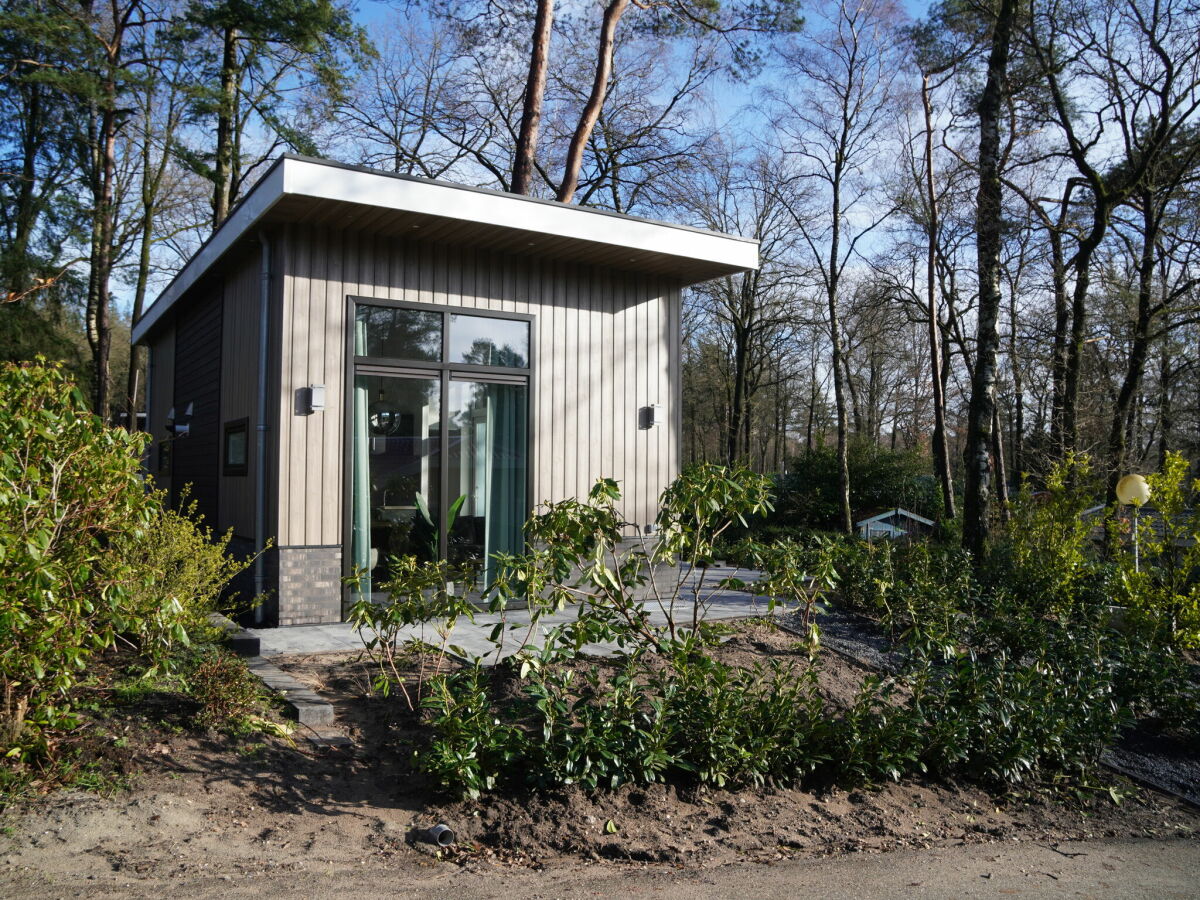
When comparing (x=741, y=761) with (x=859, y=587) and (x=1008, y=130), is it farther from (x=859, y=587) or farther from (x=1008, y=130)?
(x=1008, y=130)

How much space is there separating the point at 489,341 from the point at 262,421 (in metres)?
2.05

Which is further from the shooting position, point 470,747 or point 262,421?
point 262,421

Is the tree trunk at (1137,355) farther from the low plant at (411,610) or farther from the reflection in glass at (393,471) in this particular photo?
the low plant at (411,610)

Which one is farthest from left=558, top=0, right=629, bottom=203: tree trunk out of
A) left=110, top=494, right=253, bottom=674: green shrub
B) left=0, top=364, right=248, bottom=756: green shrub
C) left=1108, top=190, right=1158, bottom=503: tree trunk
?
left=0, top=364, right=248, bottom=756: green shrub

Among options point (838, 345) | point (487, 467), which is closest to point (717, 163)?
point (838, 345)

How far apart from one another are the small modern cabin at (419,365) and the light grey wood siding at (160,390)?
3.29 meters

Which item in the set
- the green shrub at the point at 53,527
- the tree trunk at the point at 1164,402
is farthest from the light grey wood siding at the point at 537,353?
the tree trunk at the point at 1164,402

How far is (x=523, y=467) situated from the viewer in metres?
8.16

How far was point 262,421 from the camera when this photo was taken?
23.6 feet

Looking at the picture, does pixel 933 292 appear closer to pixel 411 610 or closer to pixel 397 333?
pixel 397 333

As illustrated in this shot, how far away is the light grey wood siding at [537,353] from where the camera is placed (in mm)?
7082

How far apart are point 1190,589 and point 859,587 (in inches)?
104

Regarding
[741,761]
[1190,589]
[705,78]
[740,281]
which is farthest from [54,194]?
[1190,589]

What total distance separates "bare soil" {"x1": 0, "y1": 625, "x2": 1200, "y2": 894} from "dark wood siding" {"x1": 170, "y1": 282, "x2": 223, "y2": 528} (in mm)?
5403
